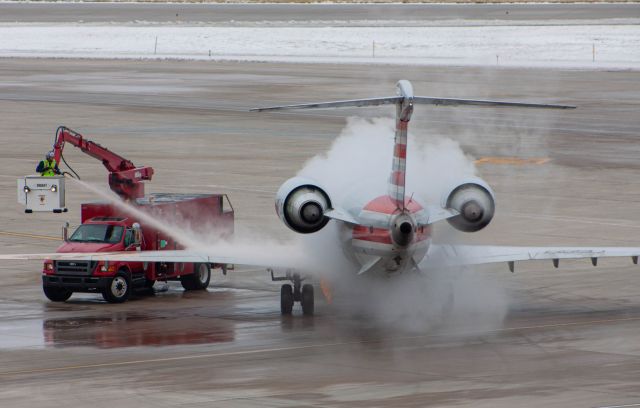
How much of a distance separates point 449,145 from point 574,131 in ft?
135

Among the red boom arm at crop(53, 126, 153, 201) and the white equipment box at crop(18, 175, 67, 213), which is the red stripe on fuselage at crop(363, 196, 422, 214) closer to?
the white equipment box at crop(18, 175, 67, 213)

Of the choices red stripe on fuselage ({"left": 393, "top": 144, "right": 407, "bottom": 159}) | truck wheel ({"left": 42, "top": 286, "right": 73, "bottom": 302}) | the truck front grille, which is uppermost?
red stripe on fuselage ({"left": 393, "top": 144, "right": 407, "bottom": 159})

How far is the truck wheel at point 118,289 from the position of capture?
35.6 meters

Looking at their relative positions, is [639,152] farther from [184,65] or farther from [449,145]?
[184,65]

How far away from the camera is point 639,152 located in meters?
67.1

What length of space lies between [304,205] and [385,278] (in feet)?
8.57

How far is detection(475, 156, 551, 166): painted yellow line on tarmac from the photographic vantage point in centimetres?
6525

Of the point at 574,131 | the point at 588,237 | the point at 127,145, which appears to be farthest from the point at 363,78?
the point at 588,237

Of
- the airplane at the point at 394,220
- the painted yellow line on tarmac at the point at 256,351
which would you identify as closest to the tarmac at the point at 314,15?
the painted yellow line on tarmac at the point at 256,351

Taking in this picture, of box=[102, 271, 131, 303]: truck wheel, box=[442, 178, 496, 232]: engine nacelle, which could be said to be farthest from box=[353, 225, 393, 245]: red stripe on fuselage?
box=[102, 271, 131, 303]: truck wheel

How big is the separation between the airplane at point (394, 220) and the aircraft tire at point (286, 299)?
0.65 metres

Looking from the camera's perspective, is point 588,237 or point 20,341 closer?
point 20,341

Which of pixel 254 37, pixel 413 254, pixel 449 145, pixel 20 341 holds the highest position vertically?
pixel 254 37

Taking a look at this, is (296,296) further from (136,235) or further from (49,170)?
(49,170)
